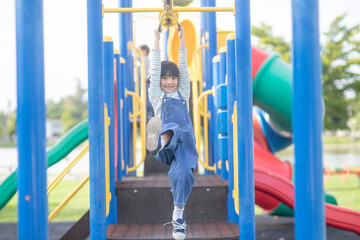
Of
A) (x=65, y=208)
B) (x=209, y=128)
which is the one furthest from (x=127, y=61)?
(x=65, y=208)

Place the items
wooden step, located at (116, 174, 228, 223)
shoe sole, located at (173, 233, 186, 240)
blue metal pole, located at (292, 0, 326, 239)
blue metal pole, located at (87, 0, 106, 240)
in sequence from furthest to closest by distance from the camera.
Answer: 1. wooden step, located at (116, 174, 228, 223)
2. shoe sole, located at (173, 233, 186, 240)
3. blue metal pole, located at (87, 0, 106, 240)
4. blue metal pole, located at (292, 0, 326, 239)

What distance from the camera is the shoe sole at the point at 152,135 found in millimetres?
2586

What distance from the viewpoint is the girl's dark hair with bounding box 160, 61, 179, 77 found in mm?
2867

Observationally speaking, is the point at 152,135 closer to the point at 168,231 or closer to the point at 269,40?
the point at 168,231

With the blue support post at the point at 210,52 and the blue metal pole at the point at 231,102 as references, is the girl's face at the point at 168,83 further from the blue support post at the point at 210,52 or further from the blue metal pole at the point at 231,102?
the blue support post at the point at 210,52

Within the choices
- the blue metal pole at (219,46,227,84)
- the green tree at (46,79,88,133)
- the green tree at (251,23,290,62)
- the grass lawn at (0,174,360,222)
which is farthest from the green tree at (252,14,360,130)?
the green tree at (46,79,88,133)

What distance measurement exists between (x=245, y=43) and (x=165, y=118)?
783 millimetres

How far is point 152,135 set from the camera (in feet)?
8.50

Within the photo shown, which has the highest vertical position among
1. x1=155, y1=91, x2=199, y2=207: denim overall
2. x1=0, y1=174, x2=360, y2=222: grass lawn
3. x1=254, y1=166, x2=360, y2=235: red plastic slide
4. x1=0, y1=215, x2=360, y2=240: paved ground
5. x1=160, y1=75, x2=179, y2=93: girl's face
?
x1=160, y1=75, x2=179, y2=93: girl's face

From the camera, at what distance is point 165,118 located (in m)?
2.87

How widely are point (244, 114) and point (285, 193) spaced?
2.02 m

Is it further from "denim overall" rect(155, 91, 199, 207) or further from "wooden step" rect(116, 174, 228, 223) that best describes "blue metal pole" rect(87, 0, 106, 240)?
"wooden step" rect(116, 174, 228, 223)

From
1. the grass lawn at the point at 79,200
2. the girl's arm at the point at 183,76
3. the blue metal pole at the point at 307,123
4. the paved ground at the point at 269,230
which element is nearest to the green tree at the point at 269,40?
the grass lawn at the point at 79,200

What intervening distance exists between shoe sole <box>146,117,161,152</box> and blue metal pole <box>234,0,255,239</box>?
53cm
